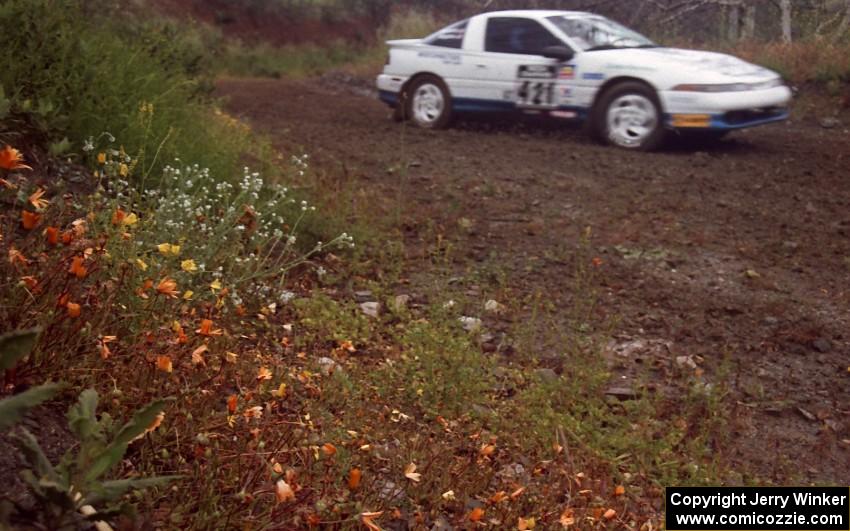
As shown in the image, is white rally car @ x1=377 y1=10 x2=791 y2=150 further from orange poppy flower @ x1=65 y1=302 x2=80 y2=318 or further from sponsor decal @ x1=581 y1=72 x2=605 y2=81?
orange poppy flower @ x1=65 y1=302 x2=80 y2=318

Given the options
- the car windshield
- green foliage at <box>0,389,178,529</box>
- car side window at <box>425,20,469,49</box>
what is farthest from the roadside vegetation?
car side window at <box>425,20,469,49</box>

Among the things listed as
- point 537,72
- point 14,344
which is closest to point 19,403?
point 14,344

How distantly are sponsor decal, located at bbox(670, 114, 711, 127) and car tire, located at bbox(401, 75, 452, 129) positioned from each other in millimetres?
2820

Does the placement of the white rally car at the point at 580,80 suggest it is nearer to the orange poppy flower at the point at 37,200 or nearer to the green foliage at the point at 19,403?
the orange poppy flower at the point at 37,200

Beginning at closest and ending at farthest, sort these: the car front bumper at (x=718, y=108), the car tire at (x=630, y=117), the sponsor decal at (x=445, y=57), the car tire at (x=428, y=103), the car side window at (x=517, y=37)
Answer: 1. the car front bumper at (x=718, y=108)
2. the car tire at (x=630, y=117)
3. the car side window at (x=517, y=37)
4. the sponsor decal at (x=445, y=57)
5. the car tire at (x=428, y=103)

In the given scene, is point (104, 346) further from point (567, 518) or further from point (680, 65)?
point (680, 65)

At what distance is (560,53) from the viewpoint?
404 inches

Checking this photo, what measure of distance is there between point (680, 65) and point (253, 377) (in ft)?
23.1

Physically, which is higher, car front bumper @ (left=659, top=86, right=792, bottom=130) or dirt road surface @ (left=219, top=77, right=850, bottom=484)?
car front bumper @ (left=659, top=86, right=792, bottom=130)

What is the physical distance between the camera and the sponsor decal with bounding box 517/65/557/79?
10.4 meters

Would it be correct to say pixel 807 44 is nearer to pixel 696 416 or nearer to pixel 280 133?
pixel 280 133

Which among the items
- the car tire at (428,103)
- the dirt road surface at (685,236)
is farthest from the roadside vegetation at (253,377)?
the car tire at (428,103)

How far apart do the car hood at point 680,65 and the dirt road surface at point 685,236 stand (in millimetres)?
712

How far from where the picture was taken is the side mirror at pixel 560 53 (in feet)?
33.6
